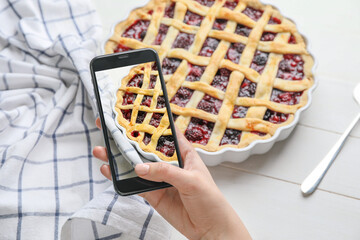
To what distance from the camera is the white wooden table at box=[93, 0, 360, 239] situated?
1091 millimetres

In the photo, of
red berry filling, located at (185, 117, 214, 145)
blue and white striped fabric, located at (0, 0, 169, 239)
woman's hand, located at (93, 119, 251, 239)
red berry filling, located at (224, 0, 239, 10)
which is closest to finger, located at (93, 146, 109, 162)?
woman's hand, located at (93, 119, 251, 239)

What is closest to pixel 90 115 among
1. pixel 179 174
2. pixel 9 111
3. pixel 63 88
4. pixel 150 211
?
pixel 63 88

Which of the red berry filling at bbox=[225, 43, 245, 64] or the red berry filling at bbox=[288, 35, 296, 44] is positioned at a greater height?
the red berry filling at bbox=[288, 35, 296, 44]

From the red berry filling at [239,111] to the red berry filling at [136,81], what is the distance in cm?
29

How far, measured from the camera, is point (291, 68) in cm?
128

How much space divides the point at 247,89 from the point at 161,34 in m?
0.33

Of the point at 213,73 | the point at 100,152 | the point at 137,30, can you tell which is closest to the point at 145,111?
the point at 100,152

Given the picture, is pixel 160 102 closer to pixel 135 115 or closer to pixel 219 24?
pixel 135 115

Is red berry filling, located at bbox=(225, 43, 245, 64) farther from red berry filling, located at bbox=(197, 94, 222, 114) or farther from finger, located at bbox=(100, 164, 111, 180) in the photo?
finger, located at bbox=(100, 164, 111, 180)

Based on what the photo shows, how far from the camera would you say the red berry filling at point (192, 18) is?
138 centimetres

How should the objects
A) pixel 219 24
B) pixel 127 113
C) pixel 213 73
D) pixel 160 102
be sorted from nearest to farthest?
1. pixel 160 102
2. pixel 127 113
3. pixel 213 73
4. pixel 219 24

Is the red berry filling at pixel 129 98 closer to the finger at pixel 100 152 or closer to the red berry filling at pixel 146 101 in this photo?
the red berry filling at pixel 146 101

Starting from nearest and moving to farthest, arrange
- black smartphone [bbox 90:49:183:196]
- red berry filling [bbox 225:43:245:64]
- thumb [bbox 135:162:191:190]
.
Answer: thumb [bbox 135:162:191:190], black smartphone [bbox 90:49:183:196], red berry filling [bbox 225:43:245:64]

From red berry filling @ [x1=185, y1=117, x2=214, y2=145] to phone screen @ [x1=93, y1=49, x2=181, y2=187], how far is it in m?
0.11
